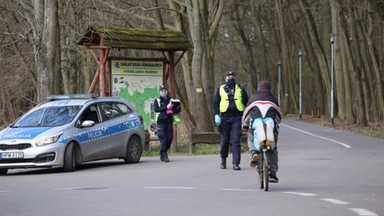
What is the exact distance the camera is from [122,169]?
18312mm

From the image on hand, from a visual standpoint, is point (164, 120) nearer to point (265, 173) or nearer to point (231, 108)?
point (231, 108)

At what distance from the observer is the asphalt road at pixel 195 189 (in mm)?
10648

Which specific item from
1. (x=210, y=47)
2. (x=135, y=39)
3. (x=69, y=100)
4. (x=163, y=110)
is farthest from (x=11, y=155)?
(x=210, y=47)

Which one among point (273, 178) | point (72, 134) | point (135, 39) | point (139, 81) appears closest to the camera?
point (273, 178)

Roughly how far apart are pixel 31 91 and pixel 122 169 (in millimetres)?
28635

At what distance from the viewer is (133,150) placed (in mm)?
20500

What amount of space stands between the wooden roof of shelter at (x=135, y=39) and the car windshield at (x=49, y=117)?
4993 millimetres

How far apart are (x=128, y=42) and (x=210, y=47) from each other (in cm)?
959

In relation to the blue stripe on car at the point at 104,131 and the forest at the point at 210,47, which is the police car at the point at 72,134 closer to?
the blue stripe on car at the point at 104,131

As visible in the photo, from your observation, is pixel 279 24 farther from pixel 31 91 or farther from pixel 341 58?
pixel 31 91

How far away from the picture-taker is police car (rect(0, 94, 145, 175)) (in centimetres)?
1730

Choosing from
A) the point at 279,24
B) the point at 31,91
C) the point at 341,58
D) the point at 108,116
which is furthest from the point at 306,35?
the point at 108,116

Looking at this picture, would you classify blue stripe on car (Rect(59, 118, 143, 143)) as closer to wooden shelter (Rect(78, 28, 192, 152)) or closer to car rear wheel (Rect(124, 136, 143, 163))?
car rear wheel (Rect(124, 136, 143, 163))

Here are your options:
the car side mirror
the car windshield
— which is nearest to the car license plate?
the car windshield
